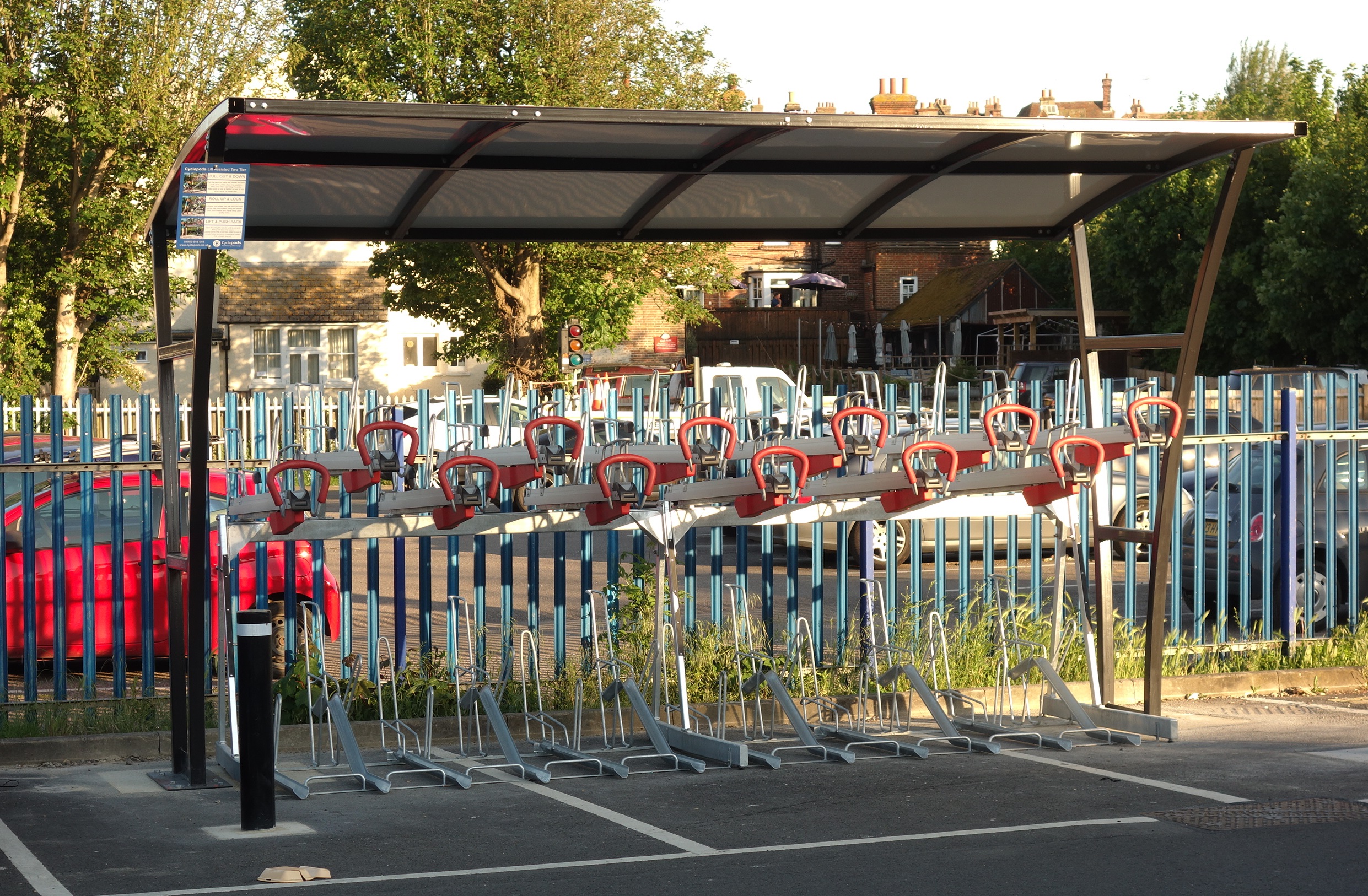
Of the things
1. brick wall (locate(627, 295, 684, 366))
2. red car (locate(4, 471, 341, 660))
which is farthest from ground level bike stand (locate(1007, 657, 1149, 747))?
brick wall (locate(627, 295, 684, 366))

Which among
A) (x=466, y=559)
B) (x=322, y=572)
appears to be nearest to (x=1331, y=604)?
(x=322, y=572)

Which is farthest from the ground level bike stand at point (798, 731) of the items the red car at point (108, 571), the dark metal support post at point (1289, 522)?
the dark metal support post at point (1289, 522)

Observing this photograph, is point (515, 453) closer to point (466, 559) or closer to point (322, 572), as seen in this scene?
point (322, 572)

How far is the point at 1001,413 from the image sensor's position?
8.06 meters

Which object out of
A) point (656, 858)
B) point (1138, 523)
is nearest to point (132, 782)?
point (656, 858)

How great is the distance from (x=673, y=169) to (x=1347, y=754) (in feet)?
15.4

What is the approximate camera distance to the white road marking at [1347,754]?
26.7 feet

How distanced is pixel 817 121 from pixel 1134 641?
516cm

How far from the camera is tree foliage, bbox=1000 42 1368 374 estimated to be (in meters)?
39.0

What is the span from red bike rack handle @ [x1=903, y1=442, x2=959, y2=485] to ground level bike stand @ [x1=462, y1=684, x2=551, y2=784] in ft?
7.61

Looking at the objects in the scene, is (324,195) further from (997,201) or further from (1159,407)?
(1159,407)

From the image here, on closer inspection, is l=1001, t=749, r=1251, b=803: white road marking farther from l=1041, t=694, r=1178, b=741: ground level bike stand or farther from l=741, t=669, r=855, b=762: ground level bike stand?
l=741, t=669, r=855, b=762: ground level bike stand

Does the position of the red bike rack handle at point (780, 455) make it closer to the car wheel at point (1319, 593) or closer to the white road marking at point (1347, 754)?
the white road marking at point (1347, 754)

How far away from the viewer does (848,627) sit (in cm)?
1002
